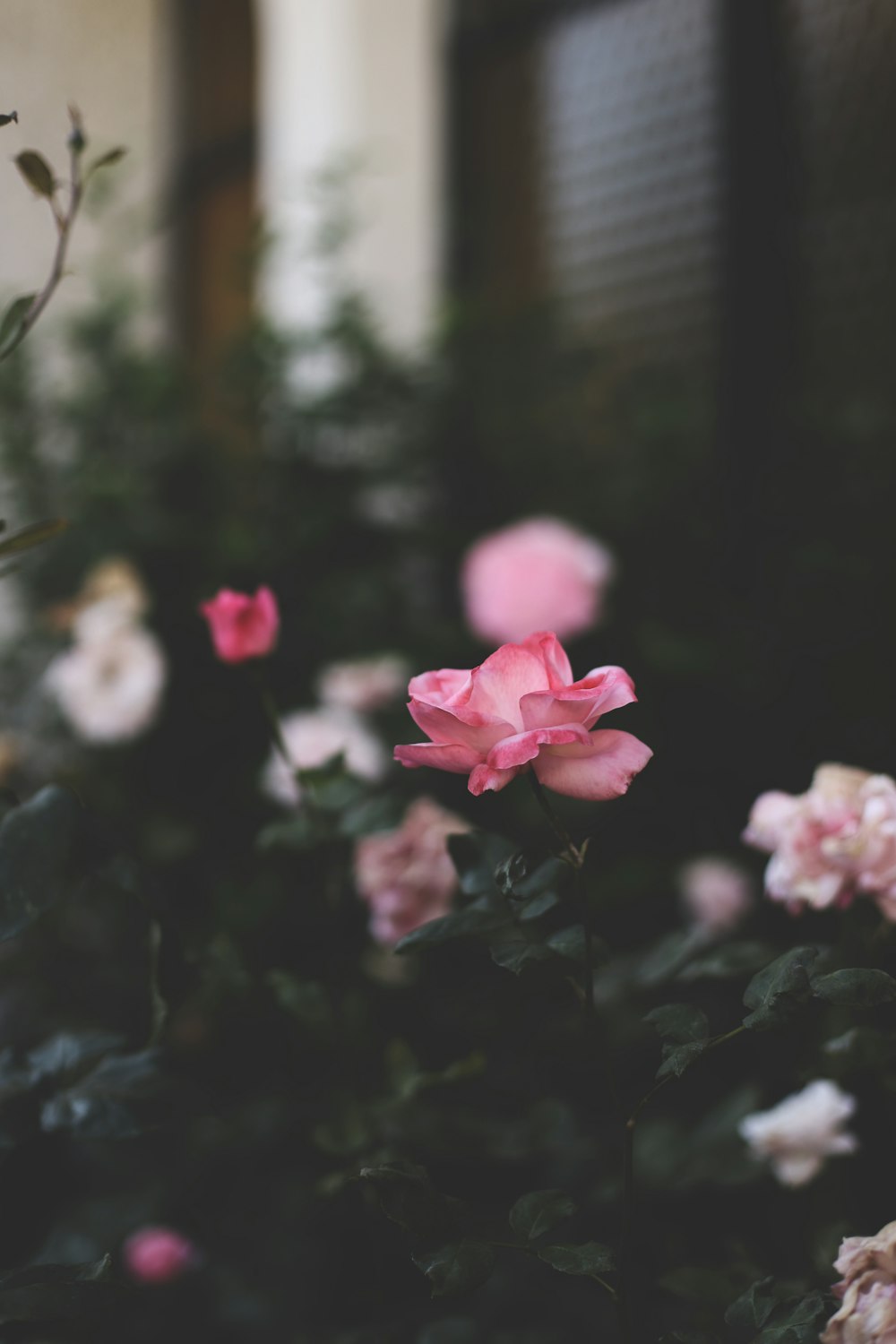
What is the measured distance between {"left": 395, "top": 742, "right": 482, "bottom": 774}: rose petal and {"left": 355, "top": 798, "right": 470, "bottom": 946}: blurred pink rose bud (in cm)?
31

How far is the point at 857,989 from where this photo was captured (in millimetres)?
451

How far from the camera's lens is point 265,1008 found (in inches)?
34.2

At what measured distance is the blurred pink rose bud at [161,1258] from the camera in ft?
2.88

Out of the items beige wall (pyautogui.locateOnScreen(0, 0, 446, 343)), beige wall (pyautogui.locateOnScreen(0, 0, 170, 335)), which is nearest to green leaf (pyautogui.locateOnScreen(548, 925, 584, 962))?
beige wall (pyautogui.locateOnScreen(0, 0, 170, 335))

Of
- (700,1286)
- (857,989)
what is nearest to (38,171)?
(857,989)

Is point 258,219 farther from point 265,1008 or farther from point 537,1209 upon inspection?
point 537,1209

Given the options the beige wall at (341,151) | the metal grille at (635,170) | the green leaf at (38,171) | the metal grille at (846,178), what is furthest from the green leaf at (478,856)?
the beige wall at (341,151)

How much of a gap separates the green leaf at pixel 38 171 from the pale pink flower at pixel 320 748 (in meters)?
0.56

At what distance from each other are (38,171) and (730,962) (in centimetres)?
56

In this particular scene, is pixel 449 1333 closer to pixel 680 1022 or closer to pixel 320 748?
pixel 680 1022

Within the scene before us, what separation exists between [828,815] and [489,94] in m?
1.94

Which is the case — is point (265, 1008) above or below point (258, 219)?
below

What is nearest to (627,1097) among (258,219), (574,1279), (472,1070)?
(574,1279)

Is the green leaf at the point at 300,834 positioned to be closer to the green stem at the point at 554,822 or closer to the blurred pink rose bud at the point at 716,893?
the green stem at the point at 554,822
